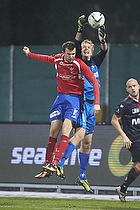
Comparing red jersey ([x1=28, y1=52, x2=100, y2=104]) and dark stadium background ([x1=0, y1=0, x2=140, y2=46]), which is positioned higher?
dark stadium background ([x1=0, y1=0, x2=140, y2=46])

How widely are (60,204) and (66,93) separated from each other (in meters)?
2.11

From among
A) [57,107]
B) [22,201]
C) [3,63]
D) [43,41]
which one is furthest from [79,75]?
[43,41]

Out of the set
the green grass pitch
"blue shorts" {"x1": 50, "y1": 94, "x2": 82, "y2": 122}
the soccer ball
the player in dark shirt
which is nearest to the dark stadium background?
the player in dark shirt

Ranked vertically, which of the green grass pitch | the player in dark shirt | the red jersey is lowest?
the green grass pitch

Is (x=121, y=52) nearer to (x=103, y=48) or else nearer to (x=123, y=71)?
(x=123, y=71)

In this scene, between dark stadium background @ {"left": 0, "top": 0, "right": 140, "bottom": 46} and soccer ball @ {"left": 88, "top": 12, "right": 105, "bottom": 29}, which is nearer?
soccer ball @ {"left": 88, "top": 12, "right": 105, "bottom": 29}

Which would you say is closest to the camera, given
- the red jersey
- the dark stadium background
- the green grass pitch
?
the red jersey

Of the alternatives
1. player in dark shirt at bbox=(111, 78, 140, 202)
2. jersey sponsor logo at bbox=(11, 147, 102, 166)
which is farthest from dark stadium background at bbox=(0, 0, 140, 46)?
player in dark shirt at bbox=(111, 78, 140, 202)

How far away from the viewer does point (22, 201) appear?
35.8 feet

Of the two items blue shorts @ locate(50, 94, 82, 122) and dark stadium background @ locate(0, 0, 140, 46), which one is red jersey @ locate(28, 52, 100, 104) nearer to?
blue shorts @ locate(50, 94, 82, 122)

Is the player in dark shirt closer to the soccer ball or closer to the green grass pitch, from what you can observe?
the green grass pitch

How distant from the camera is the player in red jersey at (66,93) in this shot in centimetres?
962

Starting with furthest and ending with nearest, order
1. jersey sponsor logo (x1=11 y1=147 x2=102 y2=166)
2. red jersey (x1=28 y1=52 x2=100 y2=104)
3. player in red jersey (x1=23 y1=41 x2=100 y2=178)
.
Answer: jersey sponsor logo (x1=11 y1=147 x2=102 y2=166), red jersey (x1=28 y1=52 x2=100 y2=104), player in red jersey (x1=23 y1=41 x2=100 y2=178)

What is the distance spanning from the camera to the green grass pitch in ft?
32.9
